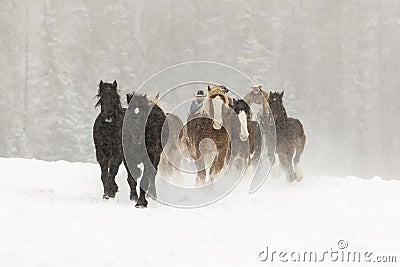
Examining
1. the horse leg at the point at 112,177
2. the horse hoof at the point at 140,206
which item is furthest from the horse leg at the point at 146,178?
the horse leg at the point at 112,177

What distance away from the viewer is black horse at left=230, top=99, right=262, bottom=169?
11805mm

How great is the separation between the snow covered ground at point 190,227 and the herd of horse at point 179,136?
71 cm

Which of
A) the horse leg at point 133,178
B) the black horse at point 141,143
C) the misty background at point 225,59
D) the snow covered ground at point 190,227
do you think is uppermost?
the misty background at point 225,59

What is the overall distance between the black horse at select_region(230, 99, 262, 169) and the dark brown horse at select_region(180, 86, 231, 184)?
1.22 ft

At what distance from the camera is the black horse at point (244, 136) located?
1180 centimetres

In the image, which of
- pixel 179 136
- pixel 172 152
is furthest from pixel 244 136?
pixel 172 152

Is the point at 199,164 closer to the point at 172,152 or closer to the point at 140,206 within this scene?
the point at 172,152

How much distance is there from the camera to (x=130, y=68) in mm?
42188

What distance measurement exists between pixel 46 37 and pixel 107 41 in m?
4.54

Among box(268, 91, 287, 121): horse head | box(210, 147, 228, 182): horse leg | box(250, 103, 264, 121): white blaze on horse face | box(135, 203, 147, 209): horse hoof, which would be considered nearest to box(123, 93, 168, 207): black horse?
box(135, 203, 147, 209): horse hoof

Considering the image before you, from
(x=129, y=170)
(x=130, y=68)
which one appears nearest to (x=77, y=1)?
(x=130, y=68)

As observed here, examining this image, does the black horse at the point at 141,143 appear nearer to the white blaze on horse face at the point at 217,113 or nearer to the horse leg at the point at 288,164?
the white blaze on horse face at the point at 217,113

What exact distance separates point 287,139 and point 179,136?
2.98 meters

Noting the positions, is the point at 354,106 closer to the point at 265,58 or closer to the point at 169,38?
the point at 265,58
